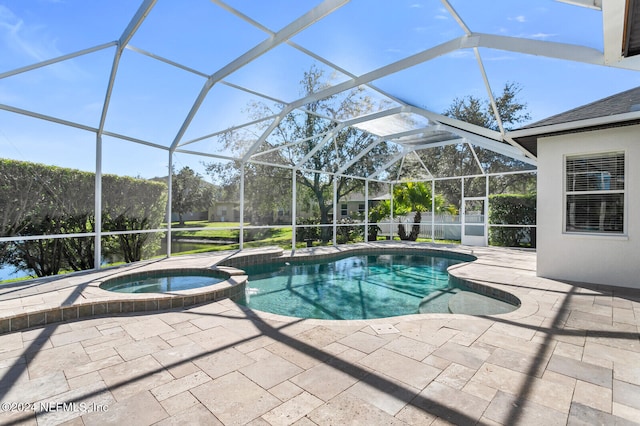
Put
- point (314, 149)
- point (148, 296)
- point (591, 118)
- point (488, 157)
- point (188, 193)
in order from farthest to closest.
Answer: point (488, 157) → point (314, 149) → point (188, 193) → point (591, 118) → point (148, 296)

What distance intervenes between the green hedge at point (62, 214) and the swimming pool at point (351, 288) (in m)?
3.28

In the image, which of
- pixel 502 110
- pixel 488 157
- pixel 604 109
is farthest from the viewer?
pixel 502 110

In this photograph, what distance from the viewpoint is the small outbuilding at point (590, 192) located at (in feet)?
18.5

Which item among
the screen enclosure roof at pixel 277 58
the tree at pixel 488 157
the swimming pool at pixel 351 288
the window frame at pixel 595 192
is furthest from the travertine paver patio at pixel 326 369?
the tree at pixel 488 157

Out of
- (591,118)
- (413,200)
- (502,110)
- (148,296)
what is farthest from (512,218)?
(148,296)

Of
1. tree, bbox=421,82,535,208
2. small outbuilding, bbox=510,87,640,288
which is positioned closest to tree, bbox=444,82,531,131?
tree, bbox=421,82,535,208

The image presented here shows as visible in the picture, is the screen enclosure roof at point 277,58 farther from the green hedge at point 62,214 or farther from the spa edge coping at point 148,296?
the spa edge coping at point 148,296

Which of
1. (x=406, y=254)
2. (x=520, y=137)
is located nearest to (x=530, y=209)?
(x=406, y=254)

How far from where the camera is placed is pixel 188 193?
9.38 metres

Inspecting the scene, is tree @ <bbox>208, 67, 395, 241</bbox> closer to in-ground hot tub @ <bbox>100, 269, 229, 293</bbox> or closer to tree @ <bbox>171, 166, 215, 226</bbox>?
tree @ <bbox>171, 166, 215, 226</bbox>

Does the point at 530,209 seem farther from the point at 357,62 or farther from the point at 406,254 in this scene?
the point at 357,62

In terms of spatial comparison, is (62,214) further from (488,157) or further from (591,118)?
(488,157)

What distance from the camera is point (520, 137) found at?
6.50m

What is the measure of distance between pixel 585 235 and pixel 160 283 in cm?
853
